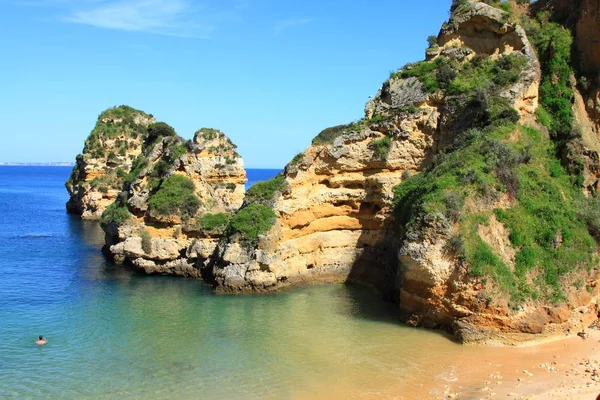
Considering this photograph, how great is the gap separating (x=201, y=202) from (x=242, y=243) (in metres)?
6.35

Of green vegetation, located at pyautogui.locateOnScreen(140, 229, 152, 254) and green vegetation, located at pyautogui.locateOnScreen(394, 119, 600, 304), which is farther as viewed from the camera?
green vegetation, located at pyautogui.locateOnScreen(140, 229, 152, 254)

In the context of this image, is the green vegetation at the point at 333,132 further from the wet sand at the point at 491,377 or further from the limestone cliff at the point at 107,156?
the limestone cliff at the point at 107,156

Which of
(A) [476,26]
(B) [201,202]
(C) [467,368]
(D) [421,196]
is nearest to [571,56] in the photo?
(A) [476,26]

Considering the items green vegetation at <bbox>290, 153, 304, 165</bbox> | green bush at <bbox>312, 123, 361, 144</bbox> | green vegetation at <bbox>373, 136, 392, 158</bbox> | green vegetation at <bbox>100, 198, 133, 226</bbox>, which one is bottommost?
green vegetation at <bbox>100, 198, 133, 226</bbox>

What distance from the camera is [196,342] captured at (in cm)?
2033

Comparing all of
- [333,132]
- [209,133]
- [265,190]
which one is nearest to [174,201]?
[265,190]

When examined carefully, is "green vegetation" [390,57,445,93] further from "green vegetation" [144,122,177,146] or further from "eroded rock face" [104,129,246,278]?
"green vegetation" [144,122,177,146]

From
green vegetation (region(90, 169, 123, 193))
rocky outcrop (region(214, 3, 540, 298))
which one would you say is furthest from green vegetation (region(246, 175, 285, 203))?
green vegetation (region(90, 169, 123, 193))

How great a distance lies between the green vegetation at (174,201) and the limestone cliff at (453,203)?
184 inches

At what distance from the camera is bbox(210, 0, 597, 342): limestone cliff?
66.0ft

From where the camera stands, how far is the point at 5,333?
21469 millimetres

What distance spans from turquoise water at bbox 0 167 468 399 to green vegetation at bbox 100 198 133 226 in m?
3.54

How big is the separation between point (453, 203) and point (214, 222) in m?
14.2

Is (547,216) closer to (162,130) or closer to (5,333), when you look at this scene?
(5,333)
